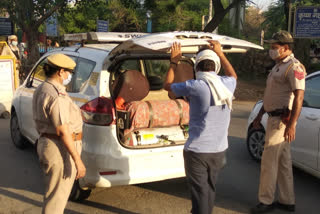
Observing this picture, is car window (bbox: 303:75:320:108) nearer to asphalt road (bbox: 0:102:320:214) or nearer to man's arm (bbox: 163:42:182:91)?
asphalt road (bbox: 0:102:320:214)

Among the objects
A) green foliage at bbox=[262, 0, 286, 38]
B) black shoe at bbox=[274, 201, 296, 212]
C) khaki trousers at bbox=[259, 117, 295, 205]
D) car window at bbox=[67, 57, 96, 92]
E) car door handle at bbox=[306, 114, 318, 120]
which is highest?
green foliage at bbox=[262, 0, 286, 38]

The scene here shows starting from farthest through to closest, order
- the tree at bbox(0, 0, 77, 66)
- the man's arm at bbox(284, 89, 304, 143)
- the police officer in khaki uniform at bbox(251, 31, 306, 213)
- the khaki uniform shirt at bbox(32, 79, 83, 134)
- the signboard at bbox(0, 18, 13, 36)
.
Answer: the signboard at bbox(0, 18, 13, 36) → the tree at bbox(0, 0, 77, 66) → the police officer in khaki uniform at bbox(251, 31, 306, 213) → the man's arm at bbox(284, 89, 304, 143) → the khaki uniform shirt at bbox(32, 79, 83, 134)

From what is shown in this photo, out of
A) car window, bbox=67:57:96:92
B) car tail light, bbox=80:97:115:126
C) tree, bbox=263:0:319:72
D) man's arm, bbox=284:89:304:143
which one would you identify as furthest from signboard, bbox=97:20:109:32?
man's arm, bbox=284:89:304:143

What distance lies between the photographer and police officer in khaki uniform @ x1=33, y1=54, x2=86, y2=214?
9.98 ft

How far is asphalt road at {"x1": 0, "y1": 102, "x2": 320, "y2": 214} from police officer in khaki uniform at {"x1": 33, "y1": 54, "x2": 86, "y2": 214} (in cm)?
117

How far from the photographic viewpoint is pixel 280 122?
4152 millimetres

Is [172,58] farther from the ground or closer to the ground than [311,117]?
farther from the ground

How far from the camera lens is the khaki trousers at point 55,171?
3160 millimetres

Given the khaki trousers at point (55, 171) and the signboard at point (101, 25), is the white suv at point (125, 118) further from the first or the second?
the signboard at point (101, 25)

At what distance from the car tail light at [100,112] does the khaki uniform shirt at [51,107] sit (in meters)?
0.85

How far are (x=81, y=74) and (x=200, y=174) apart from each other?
2016 millimetres

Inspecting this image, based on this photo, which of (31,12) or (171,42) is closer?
(171,42)

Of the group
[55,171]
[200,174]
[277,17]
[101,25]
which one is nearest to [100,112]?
[55,171]

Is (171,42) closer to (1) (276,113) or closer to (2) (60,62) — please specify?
(2) (60,62)
